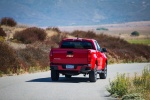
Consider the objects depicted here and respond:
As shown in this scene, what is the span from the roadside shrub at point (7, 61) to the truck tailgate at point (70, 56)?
206 inches

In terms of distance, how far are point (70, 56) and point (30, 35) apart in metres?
29.2

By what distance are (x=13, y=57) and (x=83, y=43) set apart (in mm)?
5947

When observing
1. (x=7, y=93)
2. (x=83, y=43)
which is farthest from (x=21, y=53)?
(x=7, y=93)

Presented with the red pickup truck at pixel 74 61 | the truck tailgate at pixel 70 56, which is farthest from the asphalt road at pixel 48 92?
the truck tailgate at pixel 70 56

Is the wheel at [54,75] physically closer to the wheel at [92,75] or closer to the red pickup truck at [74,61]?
the red pickup truck at [74,61]

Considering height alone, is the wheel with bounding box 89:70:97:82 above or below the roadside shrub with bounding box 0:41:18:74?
below

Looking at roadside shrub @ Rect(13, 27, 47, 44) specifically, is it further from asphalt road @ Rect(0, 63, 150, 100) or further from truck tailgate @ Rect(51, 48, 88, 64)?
Result: asphalt road @ Rect(0, 63, 150, 100)

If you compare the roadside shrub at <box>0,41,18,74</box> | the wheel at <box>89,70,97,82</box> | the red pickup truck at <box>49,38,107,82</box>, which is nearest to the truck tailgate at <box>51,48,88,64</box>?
the red pickup truck at <box>49,38,107,82</box>

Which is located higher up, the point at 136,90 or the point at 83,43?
the point at 83,43

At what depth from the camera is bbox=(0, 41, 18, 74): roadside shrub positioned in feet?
89.5

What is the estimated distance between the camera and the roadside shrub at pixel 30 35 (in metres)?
49.6

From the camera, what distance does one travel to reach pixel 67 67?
22.4 m

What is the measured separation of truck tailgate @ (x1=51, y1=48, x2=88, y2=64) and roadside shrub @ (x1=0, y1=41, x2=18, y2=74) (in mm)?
5226

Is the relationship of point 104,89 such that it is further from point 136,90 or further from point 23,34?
point 23,34
